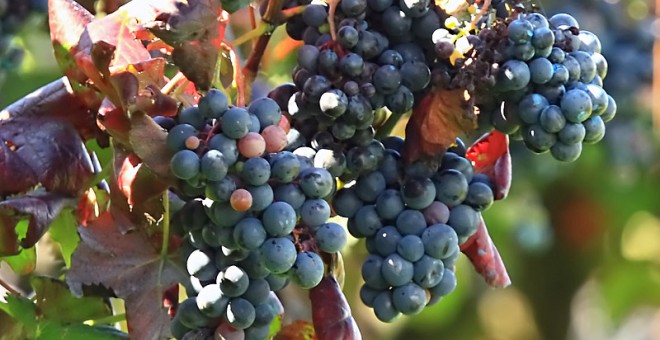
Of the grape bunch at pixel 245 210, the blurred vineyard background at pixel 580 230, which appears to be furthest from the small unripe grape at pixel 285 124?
the blurred vineyard background at pixel 580 230

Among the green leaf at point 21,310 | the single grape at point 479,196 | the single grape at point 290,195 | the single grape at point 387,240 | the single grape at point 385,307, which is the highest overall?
the single grape at point 290,195

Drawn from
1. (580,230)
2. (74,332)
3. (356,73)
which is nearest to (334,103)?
(356,73)

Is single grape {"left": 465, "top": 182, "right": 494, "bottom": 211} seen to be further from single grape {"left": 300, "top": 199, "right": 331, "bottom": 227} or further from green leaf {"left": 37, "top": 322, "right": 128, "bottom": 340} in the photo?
green leaf {"left": 37, "top": 322, "right": 128, "bottom": 340}

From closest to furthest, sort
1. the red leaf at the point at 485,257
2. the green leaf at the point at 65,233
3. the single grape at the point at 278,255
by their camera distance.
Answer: the single grape at the point at 278,255, the red leaf at the point at 485,257, the green leaf at the point at 65,233

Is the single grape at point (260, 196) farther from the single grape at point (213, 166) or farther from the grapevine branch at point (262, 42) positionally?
the grapevine branch at point (262, 42)

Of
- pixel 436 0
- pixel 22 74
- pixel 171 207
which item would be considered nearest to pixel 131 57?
pixel 171 207
